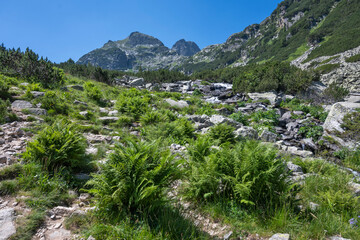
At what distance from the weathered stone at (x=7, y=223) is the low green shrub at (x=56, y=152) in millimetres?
996

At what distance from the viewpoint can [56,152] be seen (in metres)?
3.52

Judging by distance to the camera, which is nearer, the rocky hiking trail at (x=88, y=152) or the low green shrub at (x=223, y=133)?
the rocky hiking trail at (x=88, y=152)

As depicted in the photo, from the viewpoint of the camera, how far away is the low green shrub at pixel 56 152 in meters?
3.42

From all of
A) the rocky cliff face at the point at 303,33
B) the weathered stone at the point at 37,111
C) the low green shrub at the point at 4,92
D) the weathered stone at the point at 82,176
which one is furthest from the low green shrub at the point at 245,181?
the rocky cliff face at the point at 303,33

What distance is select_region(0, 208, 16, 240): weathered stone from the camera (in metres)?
2.09

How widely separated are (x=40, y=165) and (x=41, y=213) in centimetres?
119

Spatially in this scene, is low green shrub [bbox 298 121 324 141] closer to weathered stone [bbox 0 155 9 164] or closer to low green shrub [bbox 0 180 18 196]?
low green shrub [bbox 0 180 18 196]

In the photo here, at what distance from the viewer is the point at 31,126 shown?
5332mm

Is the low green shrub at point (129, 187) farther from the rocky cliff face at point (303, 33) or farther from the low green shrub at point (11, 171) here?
the rocky cliff face at point (303, 33)

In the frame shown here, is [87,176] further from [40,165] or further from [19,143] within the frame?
[19,143]

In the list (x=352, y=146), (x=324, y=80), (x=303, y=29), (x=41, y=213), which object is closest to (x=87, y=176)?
(x=41, y=213)

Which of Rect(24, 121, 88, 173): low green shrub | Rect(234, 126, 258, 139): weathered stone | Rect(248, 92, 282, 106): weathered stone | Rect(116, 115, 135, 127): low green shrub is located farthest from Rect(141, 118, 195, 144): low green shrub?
Rect(248, 92, 282, 106): weathered stone

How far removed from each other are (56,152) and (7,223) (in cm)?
148

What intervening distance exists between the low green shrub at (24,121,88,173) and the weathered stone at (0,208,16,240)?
1.00 metres
